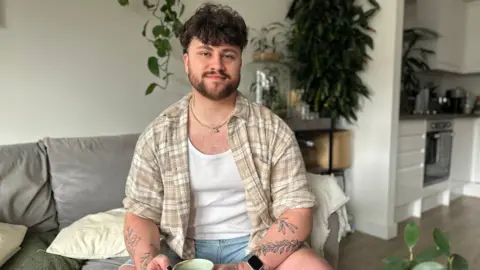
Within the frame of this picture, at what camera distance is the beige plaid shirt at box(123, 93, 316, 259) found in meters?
1.17

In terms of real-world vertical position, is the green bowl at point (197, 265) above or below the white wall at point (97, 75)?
below

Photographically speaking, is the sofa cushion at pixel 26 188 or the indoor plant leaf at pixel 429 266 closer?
the indoor plant leaf at pixel 429 266

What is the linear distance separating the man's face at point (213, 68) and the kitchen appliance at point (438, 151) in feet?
8.55

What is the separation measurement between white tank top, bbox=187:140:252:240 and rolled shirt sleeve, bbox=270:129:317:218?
11 cm

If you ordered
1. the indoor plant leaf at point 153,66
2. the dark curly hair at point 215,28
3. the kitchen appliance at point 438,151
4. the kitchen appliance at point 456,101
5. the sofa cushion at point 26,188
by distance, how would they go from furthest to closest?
1. the kitchen appliance at point 456,101
2. the kitchen appliance at point 438,151
3. the indoor plant leaf at point 153,66
4. the sofa cushion at point 26,188
5. the dark curly hair at point 215,28

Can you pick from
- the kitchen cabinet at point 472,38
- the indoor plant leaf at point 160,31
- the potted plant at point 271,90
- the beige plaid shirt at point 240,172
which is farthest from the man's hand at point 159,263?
the kitchen cabinet at point 472,38

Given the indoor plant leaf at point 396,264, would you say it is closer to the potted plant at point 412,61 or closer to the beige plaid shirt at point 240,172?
the beige plaid shirt at point 240,172

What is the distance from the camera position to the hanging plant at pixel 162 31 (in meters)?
2.12

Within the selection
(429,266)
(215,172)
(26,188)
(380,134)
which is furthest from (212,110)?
(380,134)

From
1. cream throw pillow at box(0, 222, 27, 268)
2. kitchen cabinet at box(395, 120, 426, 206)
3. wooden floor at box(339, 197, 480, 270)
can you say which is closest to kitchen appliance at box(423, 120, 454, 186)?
kitchen cabinet at box(395, 120, 426, 206)

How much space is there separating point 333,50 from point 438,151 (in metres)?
1.61

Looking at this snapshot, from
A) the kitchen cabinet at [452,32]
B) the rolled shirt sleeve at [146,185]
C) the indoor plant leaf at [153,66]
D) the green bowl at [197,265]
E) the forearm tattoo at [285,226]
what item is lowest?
the green bowl at [197,265]

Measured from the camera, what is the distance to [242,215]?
123 cm

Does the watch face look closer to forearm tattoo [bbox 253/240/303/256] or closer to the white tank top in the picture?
forearm tattoo [bbox 253/240/303/256]
